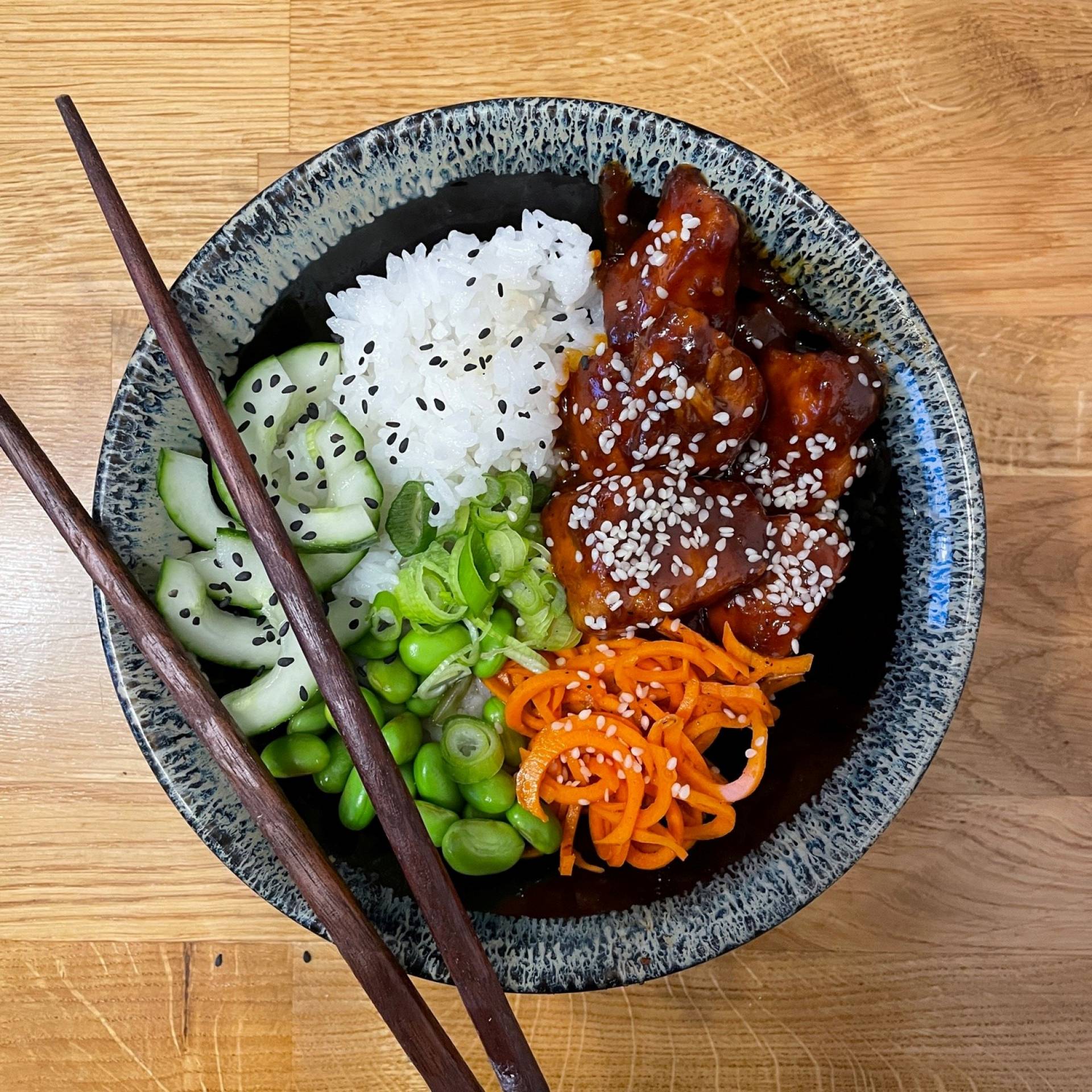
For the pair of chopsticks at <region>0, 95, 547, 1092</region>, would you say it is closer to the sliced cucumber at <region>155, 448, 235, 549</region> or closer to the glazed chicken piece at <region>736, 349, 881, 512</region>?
the sliced cucumber at <region>155, 448, 235, 549</region>

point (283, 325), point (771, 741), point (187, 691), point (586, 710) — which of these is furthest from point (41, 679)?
point (771, 741)

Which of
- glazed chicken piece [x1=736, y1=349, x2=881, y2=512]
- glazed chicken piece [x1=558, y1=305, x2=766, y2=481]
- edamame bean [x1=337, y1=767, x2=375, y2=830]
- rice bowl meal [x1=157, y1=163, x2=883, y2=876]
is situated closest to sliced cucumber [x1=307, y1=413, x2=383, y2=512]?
rice bowl meal [x1=157, y1=163, x2=883, y2=876]

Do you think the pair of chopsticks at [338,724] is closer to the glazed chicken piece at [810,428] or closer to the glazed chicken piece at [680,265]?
the glazed chicken piece at [680,265]

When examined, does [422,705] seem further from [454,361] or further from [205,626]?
[454,361]

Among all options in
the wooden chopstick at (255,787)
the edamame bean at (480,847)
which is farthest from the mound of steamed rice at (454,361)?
the edamame bean at (480,847)

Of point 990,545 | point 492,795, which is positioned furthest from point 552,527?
point 990,545
